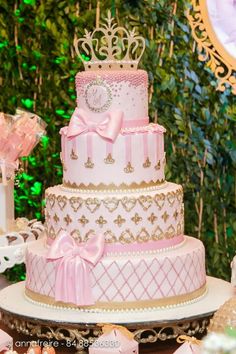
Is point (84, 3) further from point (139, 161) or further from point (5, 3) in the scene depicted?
point (139, 161)

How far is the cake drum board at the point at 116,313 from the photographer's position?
2602mm

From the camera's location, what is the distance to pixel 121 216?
2734mm

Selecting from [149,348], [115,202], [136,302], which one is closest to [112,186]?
[115,202]

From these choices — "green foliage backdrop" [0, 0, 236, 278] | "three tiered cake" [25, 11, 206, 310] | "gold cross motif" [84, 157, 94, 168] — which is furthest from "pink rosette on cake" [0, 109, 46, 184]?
"green foliage backdrop" [0, 0, 236, 278]

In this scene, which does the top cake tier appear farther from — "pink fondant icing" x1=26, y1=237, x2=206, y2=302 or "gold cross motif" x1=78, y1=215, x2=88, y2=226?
"pink fondant icing" x1=26, y1=237, x2=206, y2=302

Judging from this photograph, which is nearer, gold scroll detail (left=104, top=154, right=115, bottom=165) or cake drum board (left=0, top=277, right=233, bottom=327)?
cake drum board (left=0, top=277, right=233, bottom=327)

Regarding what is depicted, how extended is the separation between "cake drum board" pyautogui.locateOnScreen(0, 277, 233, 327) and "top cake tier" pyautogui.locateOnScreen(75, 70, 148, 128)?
64cm

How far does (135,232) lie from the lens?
9.01ft

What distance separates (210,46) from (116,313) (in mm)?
1738

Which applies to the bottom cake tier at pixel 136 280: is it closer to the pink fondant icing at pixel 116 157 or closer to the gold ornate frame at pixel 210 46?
the pink fondant icing at pixel 116 157

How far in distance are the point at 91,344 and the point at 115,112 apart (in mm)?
774

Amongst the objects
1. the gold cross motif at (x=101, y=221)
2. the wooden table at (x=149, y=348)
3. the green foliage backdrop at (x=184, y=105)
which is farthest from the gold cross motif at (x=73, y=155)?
the green foliage backdrop at (x=184, y=105)

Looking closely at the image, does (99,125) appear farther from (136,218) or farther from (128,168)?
(136,218)

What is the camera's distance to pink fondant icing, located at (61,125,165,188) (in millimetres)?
2740
